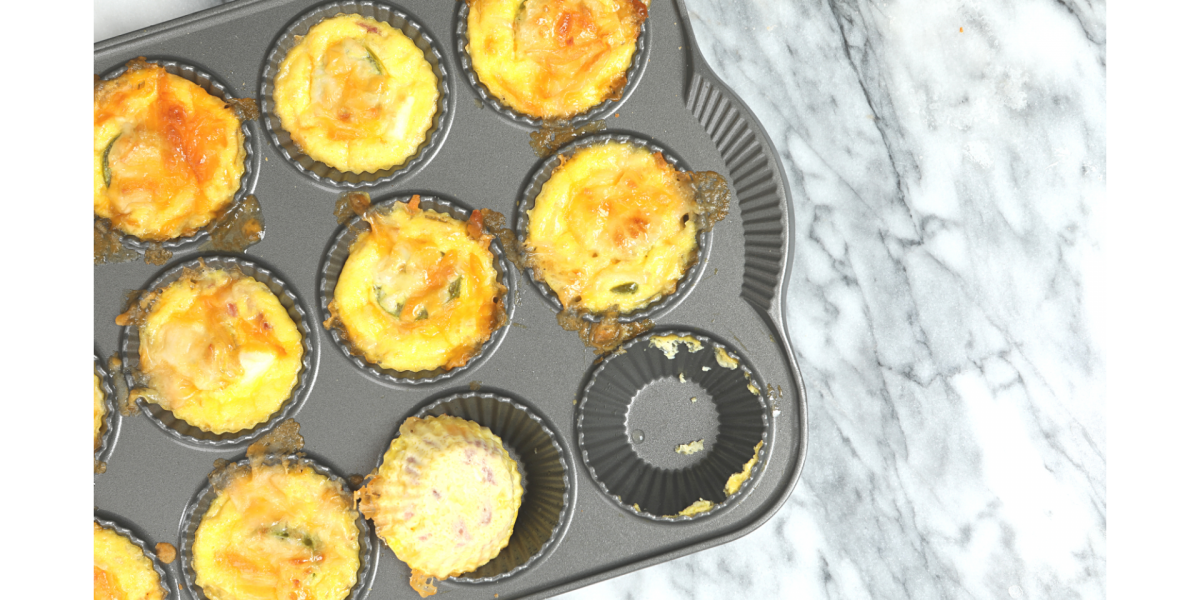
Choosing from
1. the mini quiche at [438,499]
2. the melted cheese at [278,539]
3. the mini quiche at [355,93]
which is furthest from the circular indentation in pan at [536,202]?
the melted cheese at [278,539]

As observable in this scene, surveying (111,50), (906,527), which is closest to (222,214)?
(111,50)

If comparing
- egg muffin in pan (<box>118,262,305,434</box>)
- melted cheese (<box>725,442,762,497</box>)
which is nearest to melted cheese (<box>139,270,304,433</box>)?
egg muffin in pan (<box>118,262,305,434</box>)

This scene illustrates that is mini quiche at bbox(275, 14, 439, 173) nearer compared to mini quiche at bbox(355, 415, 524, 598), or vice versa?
mini quiche at bbox(355, 415, 524, 598)

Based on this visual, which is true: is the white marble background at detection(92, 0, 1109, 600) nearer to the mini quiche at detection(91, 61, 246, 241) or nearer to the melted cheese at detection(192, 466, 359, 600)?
the melted cheese at detection(192, 466, 359, 600)

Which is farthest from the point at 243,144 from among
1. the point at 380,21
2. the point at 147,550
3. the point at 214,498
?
the point at 147,550

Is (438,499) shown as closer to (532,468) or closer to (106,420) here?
(532,468)

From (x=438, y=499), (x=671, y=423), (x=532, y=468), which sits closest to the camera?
(x=438, y=499)
